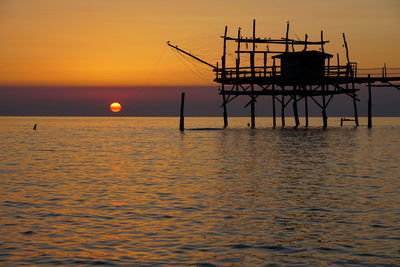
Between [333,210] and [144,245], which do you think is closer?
[144,245]

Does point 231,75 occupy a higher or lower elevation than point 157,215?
higher

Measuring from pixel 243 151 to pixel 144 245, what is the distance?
27.2 m

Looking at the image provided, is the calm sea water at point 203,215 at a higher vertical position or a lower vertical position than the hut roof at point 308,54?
lower

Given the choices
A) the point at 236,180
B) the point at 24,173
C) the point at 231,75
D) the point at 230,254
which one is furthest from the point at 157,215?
the point at 231,75

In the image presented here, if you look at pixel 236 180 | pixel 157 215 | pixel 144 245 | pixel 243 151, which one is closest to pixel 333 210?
pixel 157 215

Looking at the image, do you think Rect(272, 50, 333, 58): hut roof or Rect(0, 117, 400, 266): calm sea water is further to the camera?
Rect(272, 50, 333, 58): hut roof

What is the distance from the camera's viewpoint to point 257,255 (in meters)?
11.2

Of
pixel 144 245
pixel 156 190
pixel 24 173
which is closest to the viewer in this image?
pixel 144 245

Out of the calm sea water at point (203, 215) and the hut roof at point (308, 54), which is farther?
the hut roof at point (308, 54)

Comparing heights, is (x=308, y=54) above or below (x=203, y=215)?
above

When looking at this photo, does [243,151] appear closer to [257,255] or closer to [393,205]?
[393,205]

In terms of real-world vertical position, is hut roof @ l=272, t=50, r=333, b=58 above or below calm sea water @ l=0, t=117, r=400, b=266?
above

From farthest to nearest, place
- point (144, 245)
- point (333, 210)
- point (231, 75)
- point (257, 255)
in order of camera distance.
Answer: point (231, 75) → point (333, 210) → point (144, 245) → point (257, 255)

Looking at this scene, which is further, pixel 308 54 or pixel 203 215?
pixel 308 54
